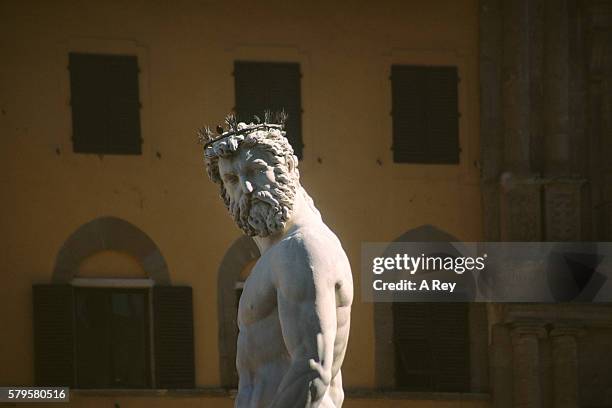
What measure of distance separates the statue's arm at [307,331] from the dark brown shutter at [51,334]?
18.7m

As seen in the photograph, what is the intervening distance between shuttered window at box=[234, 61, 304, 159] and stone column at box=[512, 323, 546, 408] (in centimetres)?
341

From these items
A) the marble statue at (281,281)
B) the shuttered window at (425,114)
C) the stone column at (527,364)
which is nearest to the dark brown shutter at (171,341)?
the shuttered window at (425,114)

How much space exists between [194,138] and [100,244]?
170 cm

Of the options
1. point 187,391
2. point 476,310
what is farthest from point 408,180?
point 187,391

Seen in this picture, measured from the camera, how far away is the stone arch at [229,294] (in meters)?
27.9

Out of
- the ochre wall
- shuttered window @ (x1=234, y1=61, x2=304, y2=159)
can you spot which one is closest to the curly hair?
the ochre wall

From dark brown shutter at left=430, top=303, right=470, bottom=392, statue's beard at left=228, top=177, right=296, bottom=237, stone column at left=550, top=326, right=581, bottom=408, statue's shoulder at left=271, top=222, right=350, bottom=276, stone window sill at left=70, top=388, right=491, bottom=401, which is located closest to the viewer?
statue's shoulder at left=271, top=222, right=350, bottom=276

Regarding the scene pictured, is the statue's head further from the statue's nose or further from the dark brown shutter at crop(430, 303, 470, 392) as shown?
the dark brown shutter at crop(430, 303, 470, 392)

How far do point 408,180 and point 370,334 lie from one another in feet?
6.35

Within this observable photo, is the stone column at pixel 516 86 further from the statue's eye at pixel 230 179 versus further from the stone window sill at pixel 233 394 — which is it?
the statue's eye at pixel 230 179

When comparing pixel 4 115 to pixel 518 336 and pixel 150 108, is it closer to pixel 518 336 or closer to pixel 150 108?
pixel 150 108

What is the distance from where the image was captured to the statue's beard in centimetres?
902

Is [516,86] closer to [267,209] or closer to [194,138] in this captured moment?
[194,138]

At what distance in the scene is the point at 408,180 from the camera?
28531 millimetres
